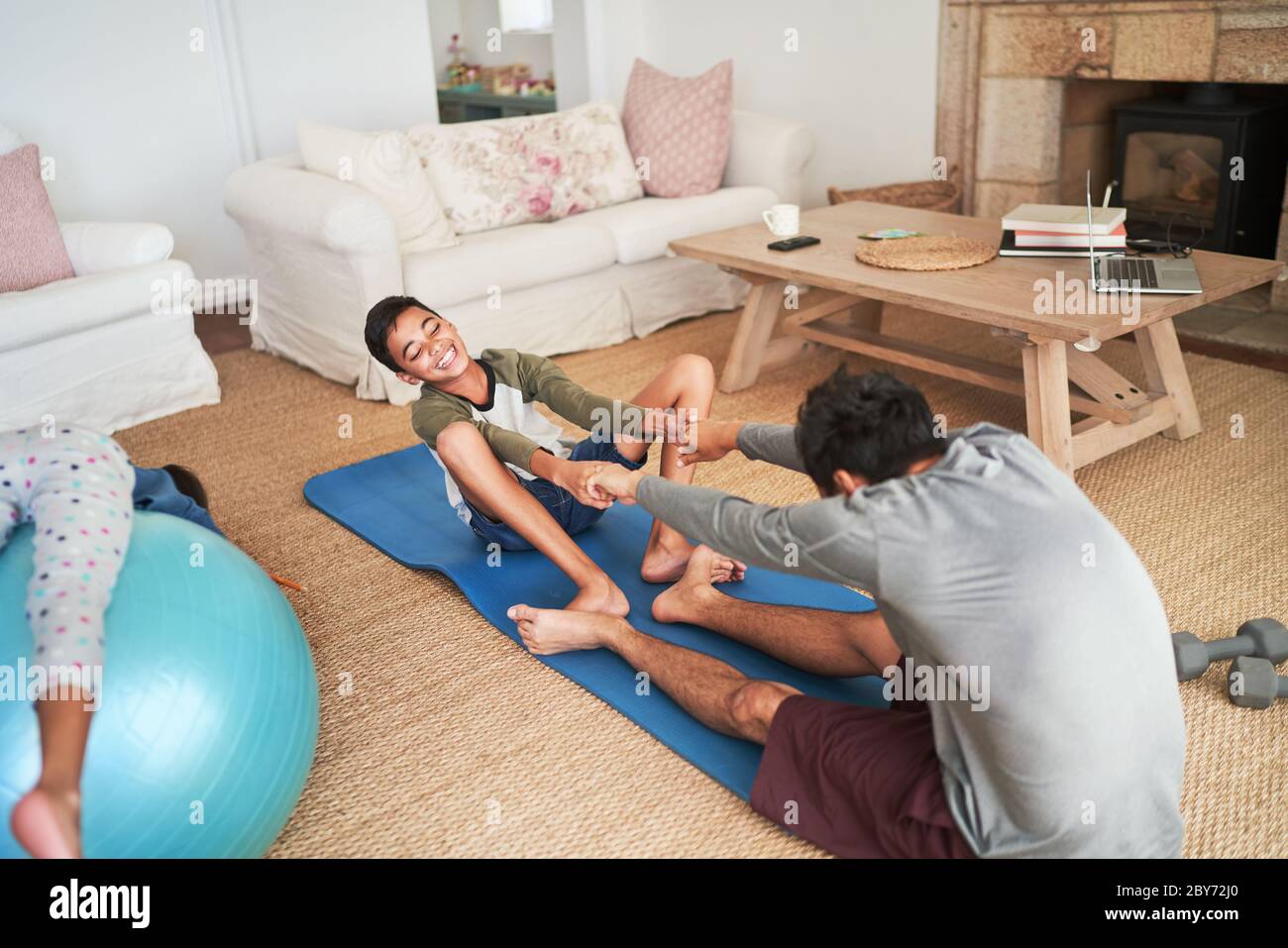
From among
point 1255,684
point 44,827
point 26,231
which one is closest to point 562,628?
point 44,827

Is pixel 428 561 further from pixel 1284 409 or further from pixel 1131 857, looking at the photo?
pixel 1284 409

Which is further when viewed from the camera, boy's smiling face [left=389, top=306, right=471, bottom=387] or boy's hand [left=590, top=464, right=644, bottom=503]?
boy's smiling face [left=389, top=306, right=471, bottom=387]

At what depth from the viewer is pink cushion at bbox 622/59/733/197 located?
4090 mm

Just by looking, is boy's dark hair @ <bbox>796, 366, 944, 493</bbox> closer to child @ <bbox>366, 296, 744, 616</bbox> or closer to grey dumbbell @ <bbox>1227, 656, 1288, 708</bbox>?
child @ <bbox>366, 296, 744, 616</bbox>

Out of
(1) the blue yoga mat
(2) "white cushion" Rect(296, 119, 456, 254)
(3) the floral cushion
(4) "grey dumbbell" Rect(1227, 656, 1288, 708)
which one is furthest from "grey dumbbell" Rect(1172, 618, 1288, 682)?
(3) the floral cushion

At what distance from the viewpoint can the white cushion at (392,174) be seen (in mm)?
3475

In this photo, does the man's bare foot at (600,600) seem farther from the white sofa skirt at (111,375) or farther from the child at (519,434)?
the white sofa skirt at (111,375)

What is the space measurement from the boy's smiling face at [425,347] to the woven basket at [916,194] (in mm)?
2580

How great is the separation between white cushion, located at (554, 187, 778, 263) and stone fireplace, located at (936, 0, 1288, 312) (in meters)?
0.94

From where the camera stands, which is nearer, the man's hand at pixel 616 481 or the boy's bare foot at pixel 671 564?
the man's hand at pixel 616 481

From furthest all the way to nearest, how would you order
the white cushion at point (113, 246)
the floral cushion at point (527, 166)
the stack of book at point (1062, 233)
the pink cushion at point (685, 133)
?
the pink cushion at point (685, 133)
the floral cushion at point (527, 166)
the white cushion at point (113, 246)
the stack of book at point (1062, 233)

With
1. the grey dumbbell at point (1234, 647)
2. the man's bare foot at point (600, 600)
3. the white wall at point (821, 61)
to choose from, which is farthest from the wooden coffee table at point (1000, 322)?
the white wall at point (821, 61)

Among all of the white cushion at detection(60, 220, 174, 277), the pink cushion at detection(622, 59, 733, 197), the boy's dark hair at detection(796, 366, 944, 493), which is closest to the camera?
the boy's dark hair at detection(796, 366, 944, 493)

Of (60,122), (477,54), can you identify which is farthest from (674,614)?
(477,54)
